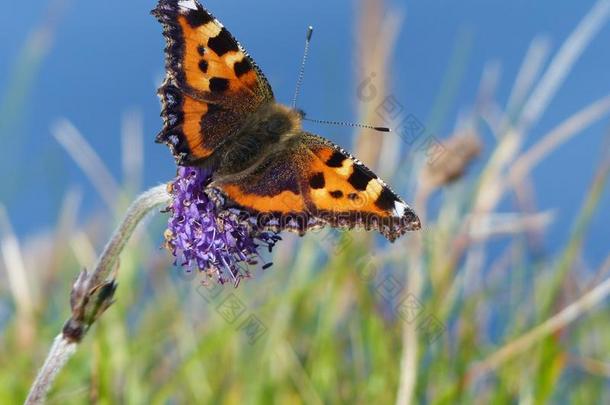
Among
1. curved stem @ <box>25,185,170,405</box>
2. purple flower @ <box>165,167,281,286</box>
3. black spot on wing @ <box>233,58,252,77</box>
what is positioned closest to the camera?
curved stem @ <box>25,185,170,405</box>

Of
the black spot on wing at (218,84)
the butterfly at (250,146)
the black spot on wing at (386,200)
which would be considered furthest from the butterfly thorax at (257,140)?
the black spot on wing at (386,200)

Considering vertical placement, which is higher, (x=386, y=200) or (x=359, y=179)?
(x=359, y=179)

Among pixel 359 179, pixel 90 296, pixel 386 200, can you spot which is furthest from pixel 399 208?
pixel 90 296

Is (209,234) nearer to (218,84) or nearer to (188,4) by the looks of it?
(218,84)

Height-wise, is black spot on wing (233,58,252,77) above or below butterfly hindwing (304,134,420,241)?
above

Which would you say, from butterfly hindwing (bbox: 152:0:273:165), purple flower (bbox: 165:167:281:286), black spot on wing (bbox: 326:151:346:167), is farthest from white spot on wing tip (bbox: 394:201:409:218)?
butterfly hindwing (bbox: 152:0:273:165)

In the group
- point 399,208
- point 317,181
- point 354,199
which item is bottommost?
point 399,208

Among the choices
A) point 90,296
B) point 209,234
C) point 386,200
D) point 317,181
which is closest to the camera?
point 90,296

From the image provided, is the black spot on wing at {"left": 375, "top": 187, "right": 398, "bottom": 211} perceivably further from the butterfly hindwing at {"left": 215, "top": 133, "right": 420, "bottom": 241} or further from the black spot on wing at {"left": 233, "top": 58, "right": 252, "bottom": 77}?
the black spot on wing at {"left": 233, "top": 58, "right": 252, "bottom": 77}
